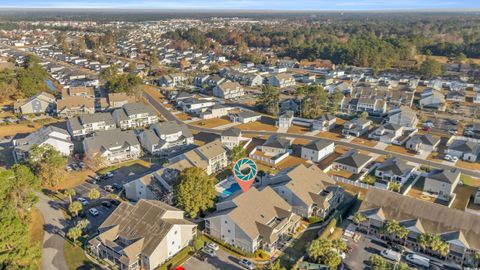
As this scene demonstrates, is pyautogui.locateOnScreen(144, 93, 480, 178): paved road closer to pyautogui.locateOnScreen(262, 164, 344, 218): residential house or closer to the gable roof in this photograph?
pyautogui.locateOnScreen(262, 164, 344, 218): residential house

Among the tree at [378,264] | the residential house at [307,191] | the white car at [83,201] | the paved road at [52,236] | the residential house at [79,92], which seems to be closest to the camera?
the tree at [378,264]

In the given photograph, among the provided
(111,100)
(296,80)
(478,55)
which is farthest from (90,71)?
(478,55)

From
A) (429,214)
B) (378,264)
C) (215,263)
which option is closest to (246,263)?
(215,263)

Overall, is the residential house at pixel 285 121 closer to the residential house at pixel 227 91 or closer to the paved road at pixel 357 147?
the paved road at pixel 357 147

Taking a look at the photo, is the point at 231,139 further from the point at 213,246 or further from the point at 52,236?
the point at 52,236

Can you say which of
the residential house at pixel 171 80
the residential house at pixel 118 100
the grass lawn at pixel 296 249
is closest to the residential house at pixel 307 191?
the grass lawn at pixel 296 249

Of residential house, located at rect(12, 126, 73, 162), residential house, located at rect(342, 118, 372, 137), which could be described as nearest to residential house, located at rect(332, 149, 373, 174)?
residential house, located at rect(342, 118, 372, 137)
